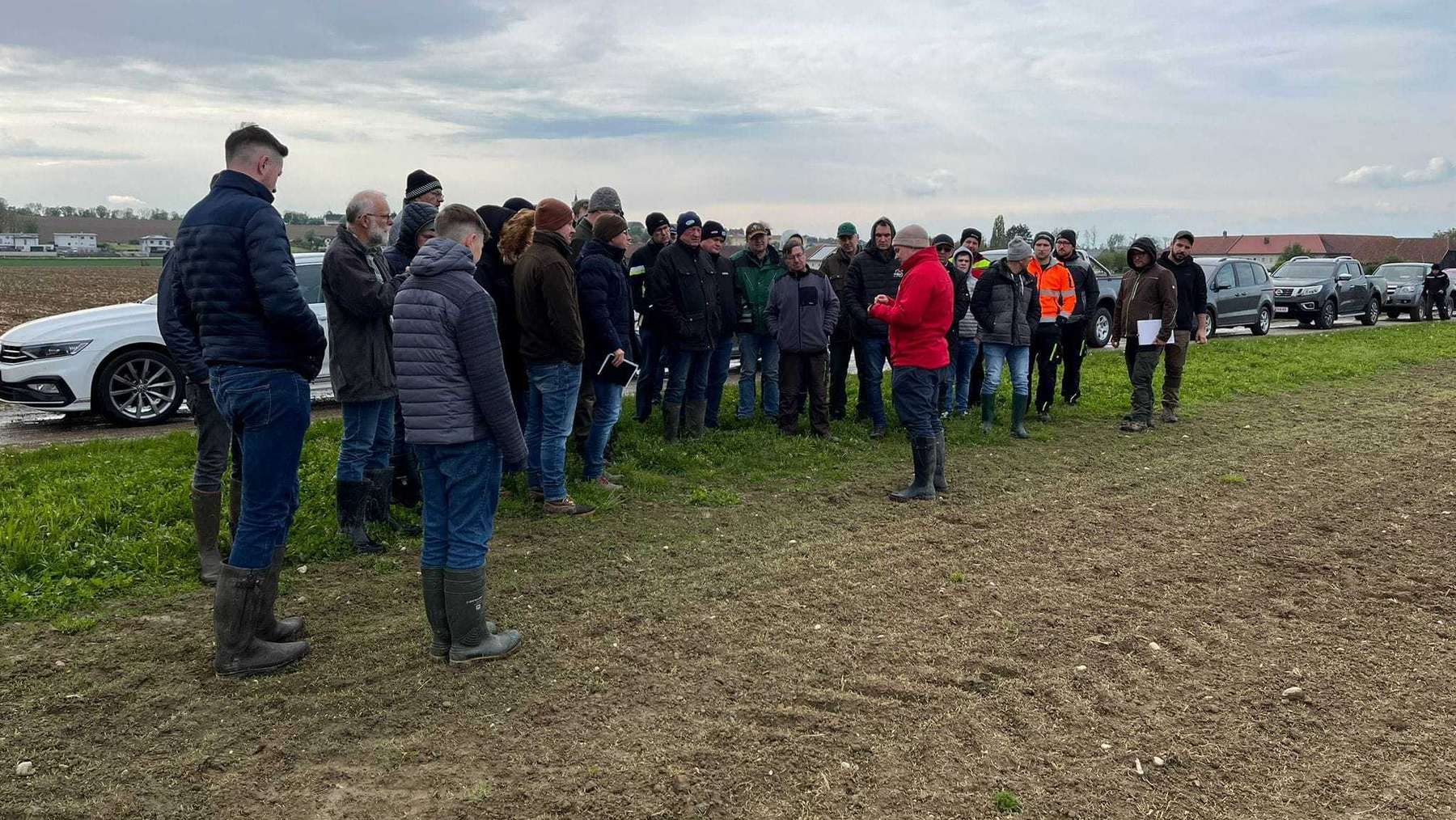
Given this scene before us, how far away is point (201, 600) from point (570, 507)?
7.74ft

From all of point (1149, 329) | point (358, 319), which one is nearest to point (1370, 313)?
point (1149, 329)

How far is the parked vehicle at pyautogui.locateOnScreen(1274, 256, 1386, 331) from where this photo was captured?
2495cm

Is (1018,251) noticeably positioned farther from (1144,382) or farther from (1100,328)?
(1100,328)

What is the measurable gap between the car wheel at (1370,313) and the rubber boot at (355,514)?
2804 centimetres

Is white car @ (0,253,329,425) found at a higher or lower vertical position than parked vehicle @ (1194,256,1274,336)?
lower

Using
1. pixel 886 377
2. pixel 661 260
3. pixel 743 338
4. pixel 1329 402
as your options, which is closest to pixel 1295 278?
pixel 1329 402

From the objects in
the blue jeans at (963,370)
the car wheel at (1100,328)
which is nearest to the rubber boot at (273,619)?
the blue jeans at (963,370)

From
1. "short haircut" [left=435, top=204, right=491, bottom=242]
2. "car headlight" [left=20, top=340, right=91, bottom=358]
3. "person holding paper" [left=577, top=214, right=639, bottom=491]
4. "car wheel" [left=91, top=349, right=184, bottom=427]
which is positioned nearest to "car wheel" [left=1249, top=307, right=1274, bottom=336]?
→ "person holding paper" [left=577, top=214, right=639, bottom=491]

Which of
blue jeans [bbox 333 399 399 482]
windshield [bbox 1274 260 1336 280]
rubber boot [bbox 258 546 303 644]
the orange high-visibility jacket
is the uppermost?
windshield [bbox 1274 260 1336 280]

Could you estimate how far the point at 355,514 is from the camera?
6.09 meters

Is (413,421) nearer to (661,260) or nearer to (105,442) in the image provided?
(661,260)

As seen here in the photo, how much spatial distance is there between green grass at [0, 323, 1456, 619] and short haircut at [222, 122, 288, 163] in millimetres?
2506

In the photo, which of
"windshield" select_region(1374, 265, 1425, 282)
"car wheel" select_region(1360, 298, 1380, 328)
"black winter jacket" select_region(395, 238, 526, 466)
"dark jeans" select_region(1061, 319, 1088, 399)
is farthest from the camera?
"windshield" select_region(1374, 265, 1425, 282)

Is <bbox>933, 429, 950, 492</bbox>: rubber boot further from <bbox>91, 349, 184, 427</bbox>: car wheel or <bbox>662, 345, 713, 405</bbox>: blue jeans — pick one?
<bbox>91, 349, 184, 427</bbox>: car wheel
